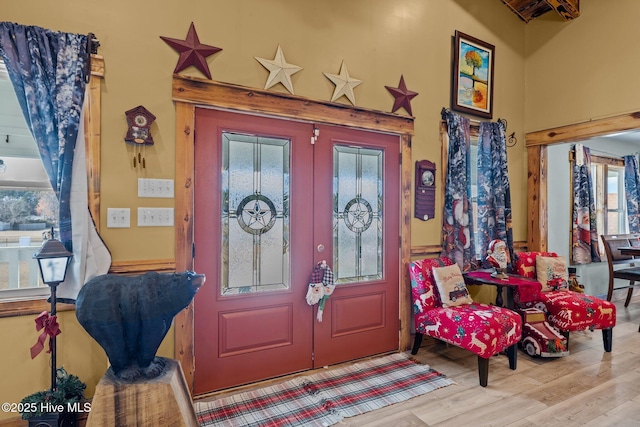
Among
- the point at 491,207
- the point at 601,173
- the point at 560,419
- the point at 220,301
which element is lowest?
the point at 560,419

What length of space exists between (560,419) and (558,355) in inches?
41.2

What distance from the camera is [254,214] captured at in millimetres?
2621

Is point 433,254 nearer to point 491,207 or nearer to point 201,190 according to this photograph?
point 491,207

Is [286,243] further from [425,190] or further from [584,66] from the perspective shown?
[584,66]

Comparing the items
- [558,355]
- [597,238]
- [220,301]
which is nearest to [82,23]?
[220,301]

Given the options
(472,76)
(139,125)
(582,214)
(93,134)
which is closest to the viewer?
(93,134)

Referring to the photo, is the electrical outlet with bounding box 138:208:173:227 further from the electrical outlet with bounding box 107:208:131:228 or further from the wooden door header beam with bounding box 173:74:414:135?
the wooden door header beam with bounding box 173:74:414:135

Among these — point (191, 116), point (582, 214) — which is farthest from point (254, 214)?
point (582, 214)

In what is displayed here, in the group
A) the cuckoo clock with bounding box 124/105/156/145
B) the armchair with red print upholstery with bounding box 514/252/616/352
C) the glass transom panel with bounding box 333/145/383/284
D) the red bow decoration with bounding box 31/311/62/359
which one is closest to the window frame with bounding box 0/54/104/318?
the cuckoo clock with bounding box 124/105/156/145

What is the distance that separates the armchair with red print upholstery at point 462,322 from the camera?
2.55m

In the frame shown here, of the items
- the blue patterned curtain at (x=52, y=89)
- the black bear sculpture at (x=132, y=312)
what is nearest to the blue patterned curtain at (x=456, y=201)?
the black bear sculpture at (x=132, y=312)

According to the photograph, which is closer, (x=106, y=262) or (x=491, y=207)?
(x=106, y=262)

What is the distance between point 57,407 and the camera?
5.95ft

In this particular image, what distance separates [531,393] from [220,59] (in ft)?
10.5
